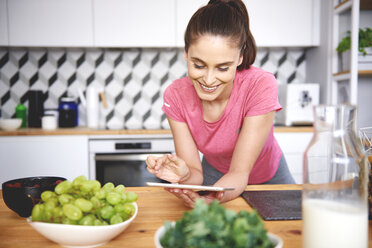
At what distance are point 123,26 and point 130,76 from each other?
55 centimetres

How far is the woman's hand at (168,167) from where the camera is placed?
0.98 m

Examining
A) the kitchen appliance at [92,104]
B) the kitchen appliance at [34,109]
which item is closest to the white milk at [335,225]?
the kitchen appliance at [92,104]

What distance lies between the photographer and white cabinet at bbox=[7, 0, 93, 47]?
2771 mm

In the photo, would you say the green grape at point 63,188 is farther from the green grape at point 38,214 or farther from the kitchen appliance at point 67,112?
the kitchen appliance at point 67,112

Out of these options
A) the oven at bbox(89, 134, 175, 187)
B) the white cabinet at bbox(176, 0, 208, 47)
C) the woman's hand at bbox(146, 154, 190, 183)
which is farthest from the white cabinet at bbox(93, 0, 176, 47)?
the woman's hand at bbox(146, 154, 190, 183)

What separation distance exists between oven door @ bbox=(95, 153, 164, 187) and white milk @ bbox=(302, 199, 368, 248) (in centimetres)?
207

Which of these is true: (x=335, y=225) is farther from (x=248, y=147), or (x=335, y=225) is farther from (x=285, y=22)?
(x=285, y=22)

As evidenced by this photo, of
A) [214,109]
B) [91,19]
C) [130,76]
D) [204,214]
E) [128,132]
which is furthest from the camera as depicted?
[130,76]

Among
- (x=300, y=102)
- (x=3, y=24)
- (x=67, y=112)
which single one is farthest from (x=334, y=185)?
(x=3, y=24)

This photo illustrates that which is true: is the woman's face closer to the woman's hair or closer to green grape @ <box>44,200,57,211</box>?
the woman's hair

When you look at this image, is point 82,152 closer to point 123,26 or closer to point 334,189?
point 123,26

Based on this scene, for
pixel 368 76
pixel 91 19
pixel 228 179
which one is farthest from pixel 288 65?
pixel 228 179

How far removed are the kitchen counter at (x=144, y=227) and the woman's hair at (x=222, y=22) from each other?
0.57 metres

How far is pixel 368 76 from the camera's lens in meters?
2.75
